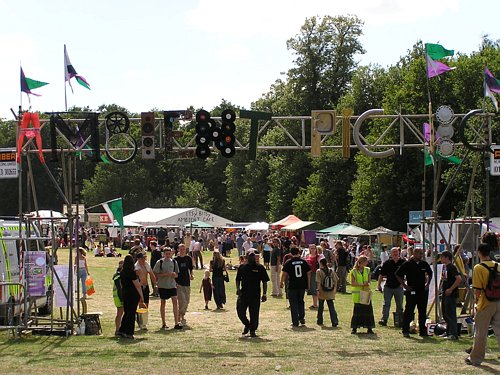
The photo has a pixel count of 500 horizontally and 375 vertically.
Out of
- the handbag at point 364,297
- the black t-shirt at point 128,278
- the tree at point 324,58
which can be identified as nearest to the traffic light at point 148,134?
the black t-shirt at point 128,278

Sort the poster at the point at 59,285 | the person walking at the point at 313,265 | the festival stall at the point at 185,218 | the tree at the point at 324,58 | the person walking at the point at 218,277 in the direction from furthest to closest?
the tree at the point at 324,58, the festival stall at the point at 185,218, the person walking at the point at 313,265, the person walking at the point at 218,277, the poster at the point at 59,285

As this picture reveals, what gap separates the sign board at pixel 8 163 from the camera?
17312 mm

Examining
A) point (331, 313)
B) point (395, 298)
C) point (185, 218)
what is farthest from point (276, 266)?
point (185, 218)

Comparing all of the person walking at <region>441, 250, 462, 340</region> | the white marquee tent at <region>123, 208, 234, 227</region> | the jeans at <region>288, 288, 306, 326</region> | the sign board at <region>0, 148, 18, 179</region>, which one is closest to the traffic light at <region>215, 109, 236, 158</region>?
the jeans at <region>288, 288, 306, 326</region>

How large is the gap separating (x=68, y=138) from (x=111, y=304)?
24.2 feet

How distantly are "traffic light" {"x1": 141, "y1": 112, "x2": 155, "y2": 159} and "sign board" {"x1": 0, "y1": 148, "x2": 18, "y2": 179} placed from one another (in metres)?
2.77

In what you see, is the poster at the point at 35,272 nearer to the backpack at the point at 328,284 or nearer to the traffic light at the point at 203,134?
the traffic light at the point at 203,134

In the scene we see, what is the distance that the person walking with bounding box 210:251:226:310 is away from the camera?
22.7 metres

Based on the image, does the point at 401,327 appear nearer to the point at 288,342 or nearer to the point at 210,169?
the point at 288,342

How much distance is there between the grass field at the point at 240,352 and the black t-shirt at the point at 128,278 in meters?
1.04

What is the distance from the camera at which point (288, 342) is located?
634 inches

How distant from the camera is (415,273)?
16.8m

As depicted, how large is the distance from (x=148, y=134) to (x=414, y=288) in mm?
6507

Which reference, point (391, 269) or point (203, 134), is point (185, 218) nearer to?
point (203, 134)
